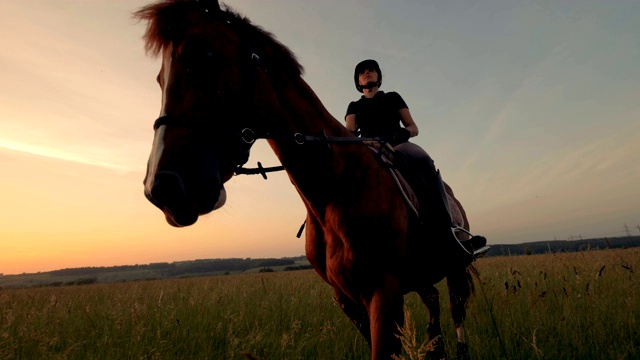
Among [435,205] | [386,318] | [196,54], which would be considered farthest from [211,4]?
[435,205]

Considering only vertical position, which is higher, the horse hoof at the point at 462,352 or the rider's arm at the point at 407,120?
the rider's arm at the point at 407,120

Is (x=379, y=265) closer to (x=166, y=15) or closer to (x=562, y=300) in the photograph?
(x=166, y=15)

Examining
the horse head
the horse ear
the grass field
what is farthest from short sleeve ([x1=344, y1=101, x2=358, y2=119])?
the grass field

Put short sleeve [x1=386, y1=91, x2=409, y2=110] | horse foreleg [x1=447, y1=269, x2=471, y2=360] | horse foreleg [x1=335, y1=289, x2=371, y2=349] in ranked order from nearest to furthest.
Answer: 1. horse foreleg [x1=335, y1=289, x2=371, y2=349]
2. short sleeve [x1=386, y1=91, x2=409, y2=110]
3. horse foreleg [x1=447, y1=269, x2=471, y2=360]

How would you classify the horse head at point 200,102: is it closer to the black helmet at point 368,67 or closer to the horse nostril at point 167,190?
the horse nostril at point 167,190

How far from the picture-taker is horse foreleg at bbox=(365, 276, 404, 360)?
7.21 ft

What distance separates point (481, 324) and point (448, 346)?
78cm

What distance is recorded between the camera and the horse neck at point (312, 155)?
2.48m

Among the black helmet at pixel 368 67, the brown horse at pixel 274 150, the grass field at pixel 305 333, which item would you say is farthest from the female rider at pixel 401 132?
the grass field at pixel 305 333

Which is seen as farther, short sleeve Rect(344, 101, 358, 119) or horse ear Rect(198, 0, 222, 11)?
short sleeve Rect(344, 101, 358, 119)

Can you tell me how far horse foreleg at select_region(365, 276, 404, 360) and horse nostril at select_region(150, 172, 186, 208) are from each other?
5.07 feet

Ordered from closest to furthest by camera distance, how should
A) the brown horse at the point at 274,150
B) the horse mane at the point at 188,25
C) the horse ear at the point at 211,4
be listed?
the brown horse at the point at 274,150
the horse mane at the point at 188,25
the horse ear at the point at 211,4

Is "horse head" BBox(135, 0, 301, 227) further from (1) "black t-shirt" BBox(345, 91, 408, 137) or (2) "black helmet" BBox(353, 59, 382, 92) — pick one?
(2) "black helmet" BBox(353, 59, 382, 92)

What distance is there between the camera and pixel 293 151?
246cm
